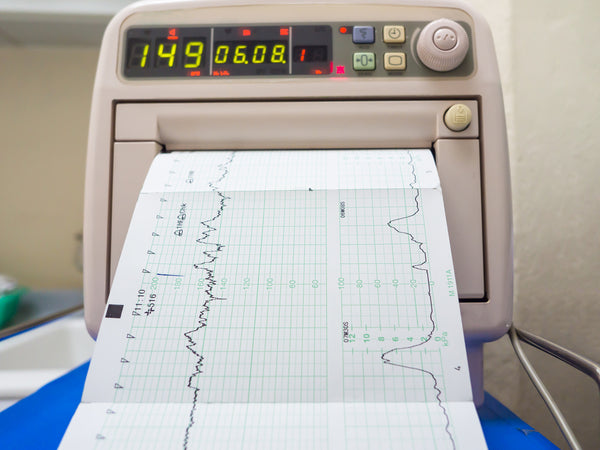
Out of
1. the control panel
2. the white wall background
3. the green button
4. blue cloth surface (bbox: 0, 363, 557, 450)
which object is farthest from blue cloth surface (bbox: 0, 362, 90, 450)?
the white wall background

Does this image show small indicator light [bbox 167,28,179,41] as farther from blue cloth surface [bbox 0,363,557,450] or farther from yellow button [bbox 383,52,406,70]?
blue cloth surface [bbox 0,363,557,450]

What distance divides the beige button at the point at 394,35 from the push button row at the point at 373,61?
0.02 m

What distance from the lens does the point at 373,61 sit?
1.53 ft

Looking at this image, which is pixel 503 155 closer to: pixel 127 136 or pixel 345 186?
pixel 345 186

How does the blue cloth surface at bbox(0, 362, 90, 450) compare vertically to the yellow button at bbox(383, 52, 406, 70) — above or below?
below

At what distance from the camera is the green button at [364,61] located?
465 millimetres

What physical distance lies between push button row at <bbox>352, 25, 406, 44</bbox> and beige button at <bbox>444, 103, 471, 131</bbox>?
0.11 m

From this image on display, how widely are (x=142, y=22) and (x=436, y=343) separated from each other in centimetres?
51

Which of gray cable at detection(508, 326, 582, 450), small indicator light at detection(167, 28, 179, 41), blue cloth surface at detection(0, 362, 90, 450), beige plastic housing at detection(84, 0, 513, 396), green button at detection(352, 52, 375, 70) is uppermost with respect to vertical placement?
small indicator light at detection(167, 28, 179, 41)

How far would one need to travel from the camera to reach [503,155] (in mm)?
453

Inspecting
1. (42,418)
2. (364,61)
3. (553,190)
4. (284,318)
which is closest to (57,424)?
(42,418)

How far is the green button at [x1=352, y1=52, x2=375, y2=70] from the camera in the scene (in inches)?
18.3

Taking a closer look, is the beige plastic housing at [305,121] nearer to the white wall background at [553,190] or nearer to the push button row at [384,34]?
the push button row at [384,34]

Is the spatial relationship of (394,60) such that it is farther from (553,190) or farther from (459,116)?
(553,190)
